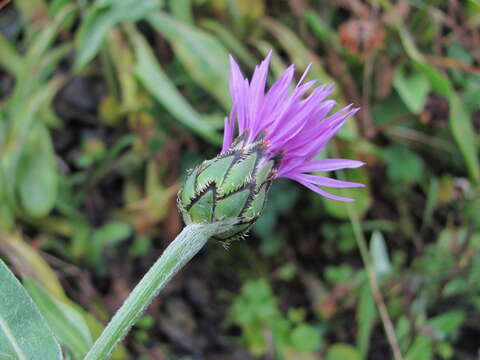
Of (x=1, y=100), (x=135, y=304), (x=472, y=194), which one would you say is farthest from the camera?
(x=1, y=100)

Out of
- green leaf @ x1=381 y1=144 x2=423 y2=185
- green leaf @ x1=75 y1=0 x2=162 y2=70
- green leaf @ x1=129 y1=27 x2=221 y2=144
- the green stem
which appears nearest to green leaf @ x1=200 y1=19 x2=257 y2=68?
green leaf @ x1=129 y1=27 x2=221 y2=144

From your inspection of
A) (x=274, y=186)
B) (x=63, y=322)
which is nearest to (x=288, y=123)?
(x=63, y=322)

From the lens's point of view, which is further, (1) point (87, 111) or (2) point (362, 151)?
(1) point (87, 111)

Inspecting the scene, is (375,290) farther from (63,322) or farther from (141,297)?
(141,297)

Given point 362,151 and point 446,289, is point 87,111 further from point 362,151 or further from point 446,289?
Answer: point 446,289

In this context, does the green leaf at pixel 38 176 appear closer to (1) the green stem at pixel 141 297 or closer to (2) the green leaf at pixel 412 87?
(1) the green stem at pixel 141 297

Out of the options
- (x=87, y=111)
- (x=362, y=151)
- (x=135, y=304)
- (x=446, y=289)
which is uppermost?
(x=87, y=111)

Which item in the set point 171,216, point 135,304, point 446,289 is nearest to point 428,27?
point 446,289
